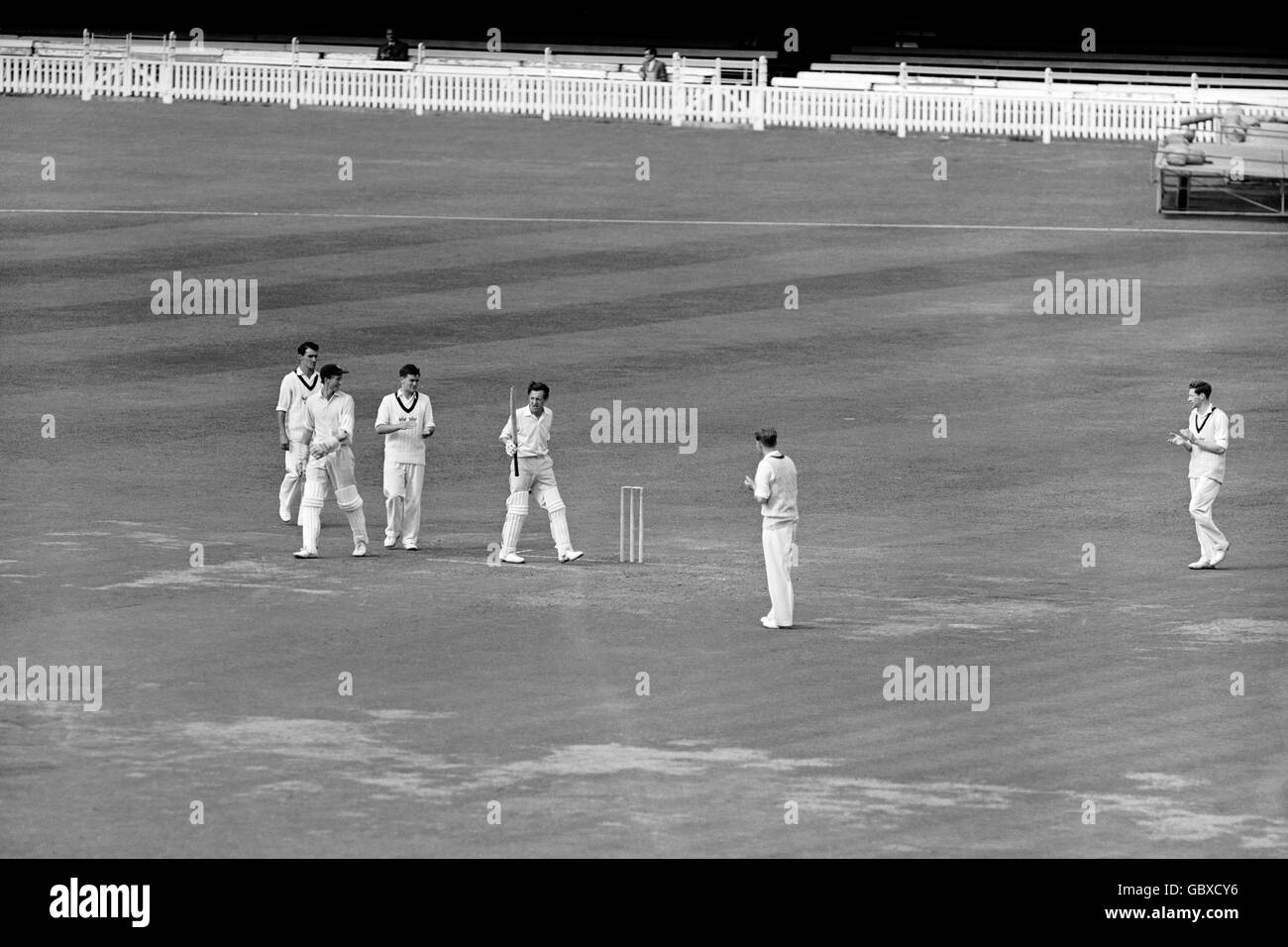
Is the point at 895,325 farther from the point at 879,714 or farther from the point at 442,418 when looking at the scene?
the point at 879,714

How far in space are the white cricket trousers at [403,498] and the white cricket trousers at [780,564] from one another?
4.25 metres

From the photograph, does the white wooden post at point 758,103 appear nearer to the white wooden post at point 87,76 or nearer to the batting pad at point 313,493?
the white wooden post at point 87,76

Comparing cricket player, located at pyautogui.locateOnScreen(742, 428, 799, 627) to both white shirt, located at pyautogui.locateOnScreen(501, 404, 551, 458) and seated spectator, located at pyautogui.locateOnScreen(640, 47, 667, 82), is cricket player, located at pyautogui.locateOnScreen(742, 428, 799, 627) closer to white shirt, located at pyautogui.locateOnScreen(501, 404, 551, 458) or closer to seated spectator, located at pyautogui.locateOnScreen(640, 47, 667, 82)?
white shirt, located at pyautogui.locateOnScreen(501, 404, 551, 458)

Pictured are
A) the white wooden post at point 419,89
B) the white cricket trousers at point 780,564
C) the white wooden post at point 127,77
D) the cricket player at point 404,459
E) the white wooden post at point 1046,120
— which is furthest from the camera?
the white wooden post at point 127,77

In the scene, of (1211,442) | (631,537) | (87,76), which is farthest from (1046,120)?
(631,537)

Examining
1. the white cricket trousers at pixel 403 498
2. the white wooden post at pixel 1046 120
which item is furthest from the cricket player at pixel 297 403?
the white wooden post at pixel 1046 120

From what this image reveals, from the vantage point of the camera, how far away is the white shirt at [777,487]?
60.1 feet

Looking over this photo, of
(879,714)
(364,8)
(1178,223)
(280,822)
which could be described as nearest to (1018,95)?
(1178,223)

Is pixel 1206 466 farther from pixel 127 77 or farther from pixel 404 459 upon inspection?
pixel 127 77

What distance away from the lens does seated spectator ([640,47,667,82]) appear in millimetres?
44781

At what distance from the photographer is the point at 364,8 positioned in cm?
5259

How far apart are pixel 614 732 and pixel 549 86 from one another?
30.6m

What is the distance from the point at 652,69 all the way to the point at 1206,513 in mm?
26320

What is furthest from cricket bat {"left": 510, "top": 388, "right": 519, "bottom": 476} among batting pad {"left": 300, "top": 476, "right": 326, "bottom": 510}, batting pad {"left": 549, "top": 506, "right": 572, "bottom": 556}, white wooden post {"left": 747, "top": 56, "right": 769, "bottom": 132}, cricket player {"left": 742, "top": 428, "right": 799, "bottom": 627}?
white wooden post {"left": 747, "top": 56, "right": 769, "bottom": 132}
